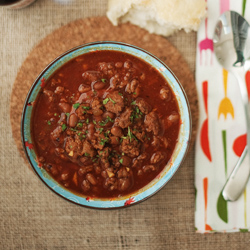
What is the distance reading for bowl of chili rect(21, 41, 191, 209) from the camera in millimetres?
2715

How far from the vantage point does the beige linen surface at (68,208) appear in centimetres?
309

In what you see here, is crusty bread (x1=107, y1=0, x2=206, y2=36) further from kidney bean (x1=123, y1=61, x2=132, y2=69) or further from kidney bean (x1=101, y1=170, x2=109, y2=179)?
kidney bean (x1=101, y1=170, x2=109, y2=179)

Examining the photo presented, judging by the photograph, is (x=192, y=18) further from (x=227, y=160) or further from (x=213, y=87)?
(x=227, y=160)

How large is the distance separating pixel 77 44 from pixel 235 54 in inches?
71.5

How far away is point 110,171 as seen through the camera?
8.98 ft

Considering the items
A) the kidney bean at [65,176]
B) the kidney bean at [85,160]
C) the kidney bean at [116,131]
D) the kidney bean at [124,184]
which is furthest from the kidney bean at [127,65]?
the kidney bean at [65,176]

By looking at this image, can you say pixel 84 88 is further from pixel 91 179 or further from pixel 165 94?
pixel 91 179

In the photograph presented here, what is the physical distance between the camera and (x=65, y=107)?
2.70 m

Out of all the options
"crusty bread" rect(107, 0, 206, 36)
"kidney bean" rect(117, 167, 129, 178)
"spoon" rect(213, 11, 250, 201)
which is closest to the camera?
"kidney bean" rect(117, 167, 129, 178)

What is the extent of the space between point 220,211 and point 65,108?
210 centimetres

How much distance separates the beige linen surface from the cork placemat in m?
0.08

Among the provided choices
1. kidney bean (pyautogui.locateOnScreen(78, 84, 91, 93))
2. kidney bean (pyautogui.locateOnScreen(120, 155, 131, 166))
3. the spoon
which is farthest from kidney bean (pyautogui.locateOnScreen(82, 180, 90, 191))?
the spoon

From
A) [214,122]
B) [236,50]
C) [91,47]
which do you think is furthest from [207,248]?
[91,47]

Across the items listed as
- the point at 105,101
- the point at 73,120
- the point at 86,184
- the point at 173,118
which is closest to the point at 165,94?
the point at 173,118
